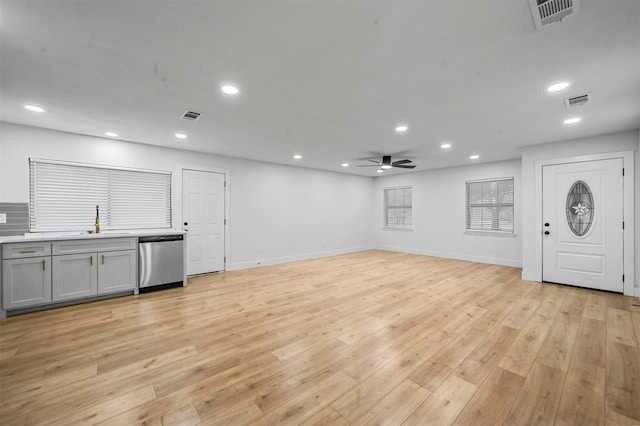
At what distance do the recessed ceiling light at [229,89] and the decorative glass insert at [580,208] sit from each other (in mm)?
5688

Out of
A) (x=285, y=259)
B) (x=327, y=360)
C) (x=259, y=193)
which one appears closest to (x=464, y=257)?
(x=285, y=259)

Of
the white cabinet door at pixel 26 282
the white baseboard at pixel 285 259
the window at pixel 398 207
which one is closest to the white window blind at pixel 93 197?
the white cabinet door at pixel 26 282

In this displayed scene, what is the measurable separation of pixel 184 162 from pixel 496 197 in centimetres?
738

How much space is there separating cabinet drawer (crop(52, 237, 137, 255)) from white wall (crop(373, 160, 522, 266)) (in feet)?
23.2

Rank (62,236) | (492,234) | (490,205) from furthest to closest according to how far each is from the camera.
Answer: (490,205), (492,234), (62,236)

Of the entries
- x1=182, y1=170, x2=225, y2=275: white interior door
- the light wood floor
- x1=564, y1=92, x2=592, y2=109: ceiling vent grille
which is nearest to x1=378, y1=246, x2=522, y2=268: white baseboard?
the light wood floor

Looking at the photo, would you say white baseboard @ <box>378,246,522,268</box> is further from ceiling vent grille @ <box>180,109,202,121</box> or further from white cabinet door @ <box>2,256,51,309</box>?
white cabinet door @ <box>2,256,51,309</box>

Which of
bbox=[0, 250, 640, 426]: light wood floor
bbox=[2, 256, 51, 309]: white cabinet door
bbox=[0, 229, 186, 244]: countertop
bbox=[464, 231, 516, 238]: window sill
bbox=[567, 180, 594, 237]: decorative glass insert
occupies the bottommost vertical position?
bbox=[0, 250, 640, 426]: light wood floor

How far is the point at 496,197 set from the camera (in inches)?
258

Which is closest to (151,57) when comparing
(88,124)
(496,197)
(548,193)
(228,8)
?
(228,8)

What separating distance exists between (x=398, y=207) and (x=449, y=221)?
1774 millimetres

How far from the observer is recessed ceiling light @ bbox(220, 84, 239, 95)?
2.59 meters

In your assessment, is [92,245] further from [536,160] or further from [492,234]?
[492,234]

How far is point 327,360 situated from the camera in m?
2.30
